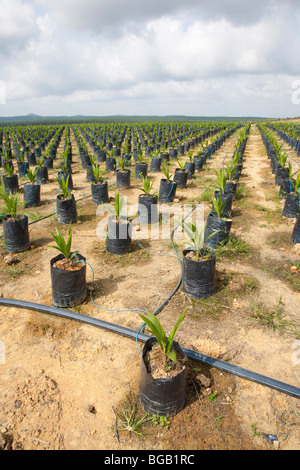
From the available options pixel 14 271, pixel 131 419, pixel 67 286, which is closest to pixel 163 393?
pixel 131 419

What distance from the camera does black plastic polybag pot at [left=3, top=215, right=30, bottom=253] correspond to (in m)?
3.90

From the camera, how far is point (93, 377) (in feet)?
7.03

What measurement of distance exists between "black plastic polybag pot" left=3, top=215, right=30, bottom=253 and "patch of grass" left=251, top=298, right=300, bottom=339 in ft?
10.8

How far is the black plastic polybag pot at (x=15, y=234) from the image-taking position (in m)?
3.90

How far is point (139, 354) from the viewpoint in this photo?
2.33 metres

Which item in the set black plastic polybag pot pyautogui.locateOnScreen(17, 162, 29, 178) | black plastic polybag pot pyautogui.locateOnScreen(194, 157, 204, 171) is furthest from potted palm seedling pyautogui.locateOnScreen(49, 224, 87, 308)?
black plastic polybag pot pyautogui.locateOnScreen(194, 157, 204, 171)

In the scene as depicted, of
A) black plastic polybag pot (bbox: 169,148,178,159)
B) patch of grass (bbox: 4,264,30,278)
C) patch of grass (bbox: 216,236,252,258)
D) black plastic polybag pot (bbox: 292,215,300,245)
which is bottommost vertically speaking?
patch of grass (bbox: 4,264,30,278)

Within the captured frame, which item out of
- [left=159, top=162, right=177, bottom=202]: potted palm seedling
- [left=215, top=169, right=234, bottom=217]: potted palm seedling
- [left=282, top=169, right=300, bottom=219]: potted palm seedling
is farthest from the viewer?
[left=159, top=162, right=177, bottom=202]: potted palm seedling

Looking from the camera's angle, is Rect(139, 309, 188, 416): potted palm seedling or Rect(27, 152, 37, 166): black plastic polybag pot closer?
Rect(139, 309, 188, 416): potted palm seedling

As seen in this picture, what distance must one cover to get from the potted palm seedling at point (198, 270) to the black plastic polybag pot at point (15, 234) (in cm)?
246

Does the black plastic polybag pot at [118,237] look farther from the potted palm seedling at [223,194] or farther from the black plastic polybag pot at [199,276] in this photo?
the potted palm seedling at [223,194]

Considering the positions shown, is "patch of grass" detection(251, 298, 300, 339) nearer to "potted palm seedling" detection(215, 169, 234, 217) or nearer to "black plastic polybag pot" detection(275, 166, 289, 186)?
"potted palm seedling" detection(215, 169, 234, 217)

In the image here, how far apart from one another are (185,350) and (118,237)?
1994 millimetres

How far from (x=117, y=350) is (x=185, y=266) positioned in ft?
3.75
